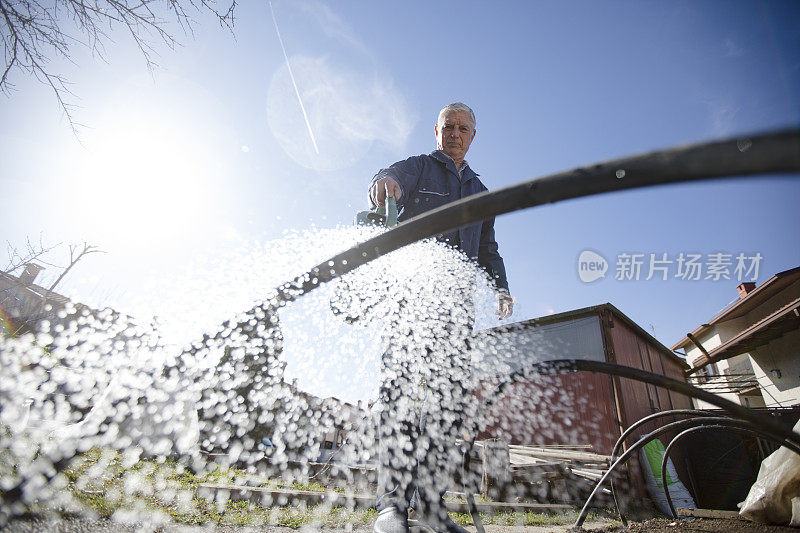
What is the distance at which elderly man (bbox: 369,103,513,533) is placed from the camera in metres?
1.37

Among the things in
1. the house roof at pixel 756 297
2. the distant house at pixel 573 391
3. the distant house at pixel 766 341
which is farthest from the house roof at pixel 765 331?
the distant house at pixel 573 391

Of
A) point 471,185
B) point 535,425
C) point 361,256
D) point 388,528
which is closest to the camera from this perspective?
point 361,256

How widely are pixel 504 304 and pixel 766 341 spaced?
39.0 feet

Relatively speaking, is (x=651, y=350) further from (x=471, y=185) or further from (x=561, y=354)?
(x=471, y=185)

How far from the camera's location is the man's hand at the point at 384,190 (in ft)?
6.62

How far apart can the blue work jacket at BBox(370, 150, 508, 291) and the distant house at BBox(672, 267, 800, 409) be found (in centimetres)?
797

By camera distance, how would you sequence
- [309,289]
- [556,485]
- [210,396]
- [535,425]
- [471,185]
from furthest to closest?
[535,425], [556,485], [471,185], [210,396], [309,289]

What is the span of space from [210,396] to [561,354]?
29.4 ft

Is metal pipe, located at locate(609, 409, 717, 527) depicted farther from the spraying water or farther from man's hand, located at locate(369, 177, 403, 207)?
man's hand, located at locate(369, 177, 403, 207)

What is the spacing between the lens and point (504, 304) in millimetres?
2674

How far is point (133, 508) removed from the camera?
1.61 metres

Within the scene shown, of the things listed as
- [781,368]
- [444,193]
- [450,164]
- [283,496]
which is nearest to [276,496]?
[283,496]

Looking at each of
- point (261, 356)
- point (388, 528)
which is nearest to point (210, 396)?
point (261, 356)

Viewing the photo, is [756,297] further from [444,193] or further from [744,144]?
[744,144]
